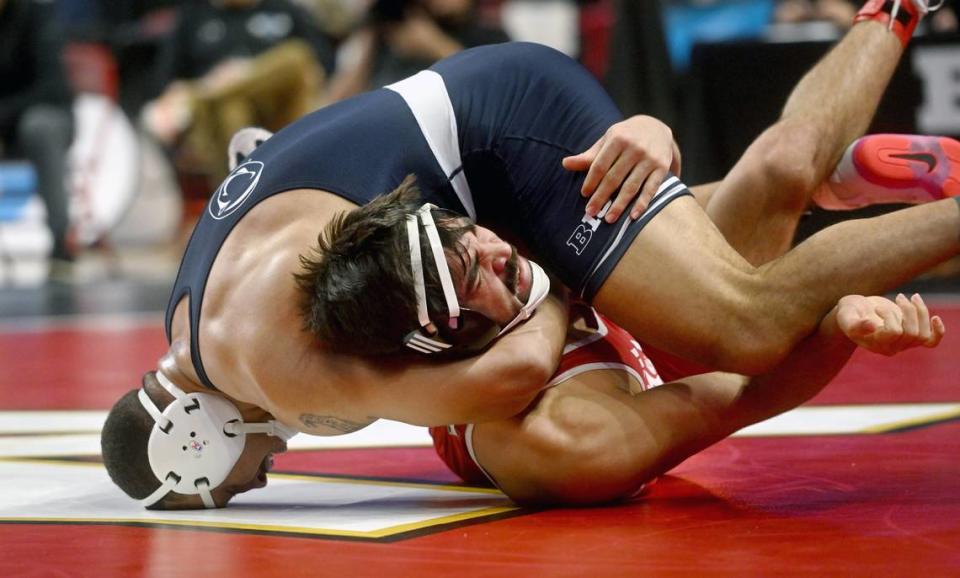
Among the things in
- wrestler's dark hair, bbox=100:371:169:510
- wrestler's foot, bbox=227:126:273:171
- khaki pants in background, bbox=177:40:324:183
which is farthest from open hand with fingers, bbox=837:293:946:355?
khaki pants in background, bbox=177:40:324:183

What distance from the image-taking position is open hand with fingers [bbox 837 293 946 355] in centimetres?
250

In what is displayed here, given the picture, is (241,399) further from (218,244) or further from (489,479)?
(489,479)

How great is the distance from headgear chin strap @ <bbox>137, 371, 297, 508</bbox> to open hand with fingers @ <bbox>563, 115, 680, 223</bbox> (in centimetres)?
76

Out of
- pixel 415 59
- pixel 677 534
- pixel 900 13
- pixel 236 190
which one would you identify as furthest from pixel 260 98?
pixel 677 534

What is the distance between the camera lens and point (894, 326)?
98.0 inches

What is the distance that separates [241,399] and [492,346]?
0.50 meters

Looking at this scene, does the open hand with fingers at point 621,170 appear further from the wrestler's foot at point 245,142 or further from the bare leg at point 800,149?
the wrestler's foot at point 245,142

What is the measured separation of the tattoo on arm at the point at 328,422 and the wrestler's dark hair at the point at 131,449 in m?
0.35

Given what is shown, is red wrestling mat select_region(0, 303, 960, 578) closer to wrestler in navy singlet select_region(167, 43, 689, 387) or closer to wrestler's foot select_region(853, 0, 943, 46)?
wrestler in navy singlet select_region(167, 43, 689, 387)

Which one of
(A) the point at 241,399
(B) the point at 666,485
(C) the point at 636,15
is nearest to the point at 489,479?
(B) the point at 666,485

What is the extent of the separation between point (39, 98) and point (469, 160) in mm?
7095

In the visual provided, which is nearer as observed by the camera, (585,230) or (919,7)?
(585,230)

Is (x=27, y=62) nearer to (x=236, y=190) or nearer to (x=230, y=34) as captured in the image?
(x=230, y=34)

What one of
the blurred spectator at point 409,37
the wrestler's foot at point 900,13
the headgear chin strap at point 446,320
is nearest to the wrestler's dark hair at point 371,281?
the headgear chin strap at point 446,320
